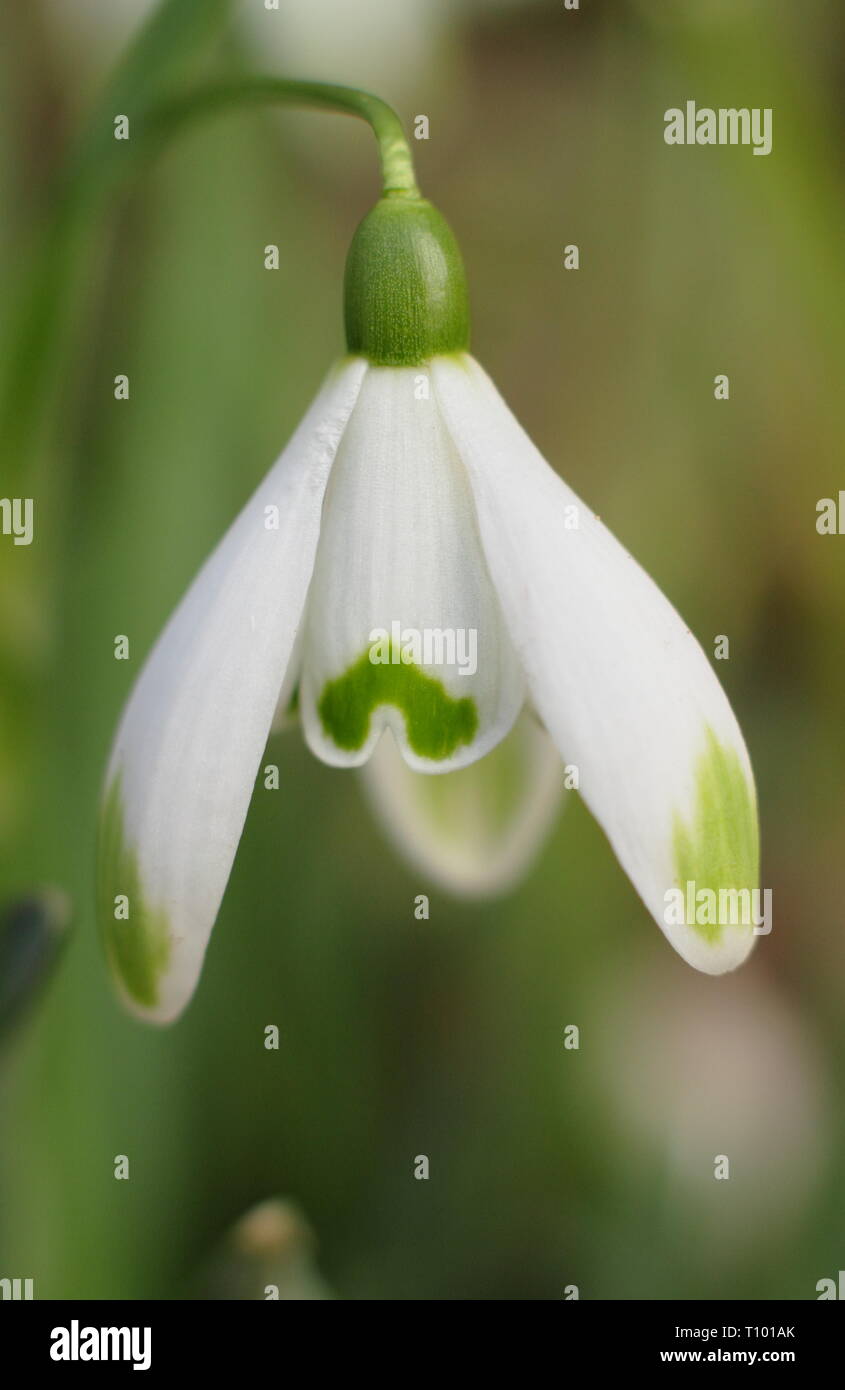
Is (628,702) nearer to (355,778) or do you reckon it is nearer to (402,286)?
(402,286)

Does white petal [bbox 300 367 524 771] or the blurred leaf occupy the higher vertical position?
white petal [bbox 300 367 524 771]

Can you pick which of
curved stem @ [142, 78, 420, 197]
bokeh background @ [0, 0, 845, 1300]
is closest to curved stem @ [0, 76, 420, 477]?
curved stem @ [142, 78, 420, 197]

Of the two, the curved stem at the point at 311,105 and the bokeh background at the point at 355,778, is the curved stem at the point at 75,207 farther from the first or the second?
the bokeh background at the point at 355,778

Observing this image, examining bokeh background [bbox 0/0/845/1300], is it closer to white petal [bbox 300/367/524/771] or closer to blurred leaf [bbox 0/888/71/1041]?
blurred leaf [bbox 0/888/71/1041]

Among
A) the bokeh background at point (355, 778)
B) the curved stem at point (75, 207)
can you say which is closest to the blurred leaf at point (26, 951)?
the bokeh background at point (355, 778)

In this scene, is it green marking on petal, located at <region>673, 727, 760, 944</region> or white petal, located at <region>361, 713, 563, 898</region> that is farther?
white petal, located at <region>361, 713, 563, 898</region>

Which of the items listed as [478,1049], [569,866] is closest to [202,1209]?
[478,1049]

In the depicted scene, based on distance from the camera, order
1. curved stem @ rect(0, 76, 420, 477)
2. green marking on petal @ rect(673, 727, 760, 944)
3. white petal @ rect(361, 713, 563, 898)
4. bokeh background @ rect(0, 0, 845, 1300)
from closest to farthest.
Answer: green marking on petal @ rect(673, 727, 760, 944) < curved stem @ rect(0, 76, 420, 477) < white petal @ rect(361, 713, 563, 898) < bokeh background @ rect(0, 0, 845, 1300)
